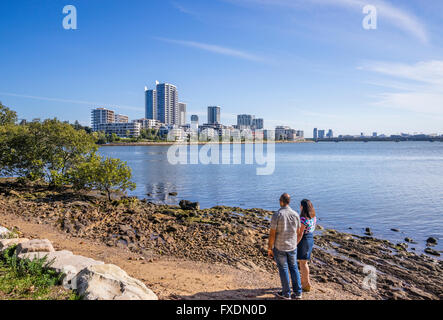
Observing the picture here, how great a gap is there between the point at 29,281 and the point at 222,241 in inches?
321

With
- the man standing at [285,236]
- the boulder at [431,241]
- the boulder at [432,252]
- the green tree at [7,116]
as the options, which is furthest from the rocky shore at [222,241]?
the green tree at [7,116]

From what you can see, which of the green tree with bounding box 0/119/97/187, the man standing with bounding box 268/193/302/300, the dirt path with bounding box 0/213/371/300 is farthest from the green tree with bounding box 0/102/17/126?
the man standing with bounding box 268/193/302/300

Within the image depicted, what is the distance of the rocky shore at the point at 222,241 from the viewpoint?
11.0m

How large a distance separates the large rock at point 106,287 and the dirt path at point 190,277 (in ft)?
3.12

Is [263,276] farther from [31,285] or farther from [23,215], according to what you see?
[23,215]

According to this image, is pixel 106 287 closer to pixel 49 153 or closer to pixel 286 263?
pixel 286 263

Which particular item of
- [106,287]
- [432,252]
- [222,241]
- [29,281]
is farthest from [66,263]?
[432,252]

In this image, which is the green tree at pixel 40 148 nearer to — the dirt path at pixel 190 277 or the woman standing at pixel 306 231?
the dirt path at pixel 190 277

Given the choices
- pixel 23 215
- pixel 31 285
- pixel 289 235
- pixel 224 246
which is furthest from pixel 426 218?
pixel 23 215

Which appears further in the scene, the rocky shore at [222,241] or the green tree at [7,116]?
the green tree at [7,116]

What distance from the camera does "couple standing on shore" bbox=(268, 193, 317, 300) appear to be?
7242 millimetres

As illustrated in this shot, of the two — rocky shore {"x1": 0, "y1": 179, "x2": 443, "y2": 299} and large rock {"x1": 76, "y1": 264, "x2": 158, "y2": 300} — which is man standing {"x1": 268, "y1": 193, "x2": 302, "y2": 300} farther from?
rocky shore {"x1": 0, "y1": 179, "x2": 443, "y2": 299}

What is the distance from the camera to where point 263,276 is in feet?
32.4

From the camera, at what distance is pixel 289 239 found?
730cm
